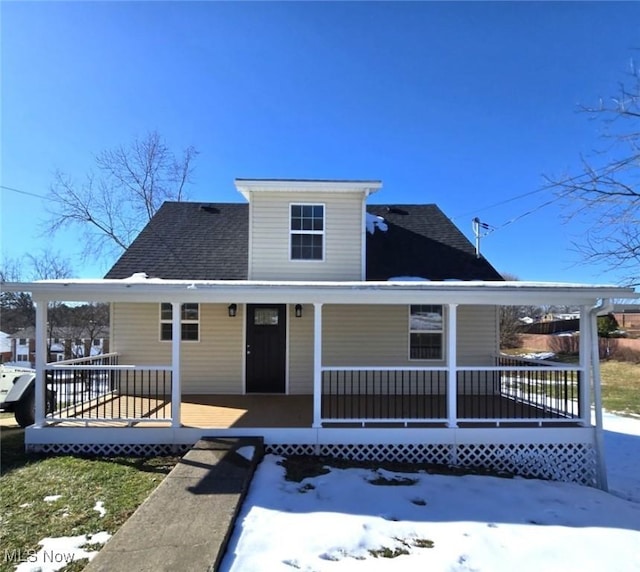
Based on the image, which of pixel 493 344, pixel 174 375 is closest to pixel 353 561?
pixel 174 375

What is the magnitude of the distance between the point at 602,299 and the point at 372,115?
7.96m

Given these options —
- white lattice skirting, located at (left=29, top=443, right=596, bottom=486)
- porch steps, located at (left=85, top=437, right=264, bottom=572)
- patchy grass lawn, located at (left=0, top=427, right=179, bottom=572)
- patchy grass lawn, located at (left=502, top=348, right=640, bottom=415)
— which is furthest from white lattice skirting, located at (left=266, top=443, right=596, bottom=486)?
patchy grass lawn, located at (left=502, top=348, right=640, bottom=415)

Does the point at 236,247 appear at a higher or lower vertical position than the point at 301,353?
higher

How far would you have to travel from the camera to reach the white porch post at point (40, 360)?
6266 mm

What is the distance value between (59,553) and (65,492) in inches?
60.9

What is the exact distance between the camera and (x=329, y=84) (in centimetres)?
1033

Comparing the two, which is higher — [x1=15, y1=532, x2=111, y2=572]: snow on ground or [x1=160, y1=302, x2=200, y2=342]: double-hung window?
[x1=160, y1=302, x2=200, y2=342]: double-hung window

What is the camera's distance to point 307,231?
920 centimetres

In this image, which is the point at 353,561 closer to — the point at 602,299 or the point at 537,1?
the point at 602,299

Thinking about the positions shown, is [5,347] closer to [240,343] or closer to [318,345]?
[240,343]

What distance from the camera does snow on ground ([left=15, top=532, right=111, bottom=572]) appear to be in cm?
335

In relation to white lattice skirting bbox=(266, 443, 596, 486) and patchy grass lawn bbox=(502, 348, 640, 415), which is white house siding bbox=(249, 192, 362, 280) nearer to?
white lattice skirting bbox=(266, 443, 596, 486)

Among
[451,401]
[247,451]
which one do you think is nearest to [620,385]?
[451,401]

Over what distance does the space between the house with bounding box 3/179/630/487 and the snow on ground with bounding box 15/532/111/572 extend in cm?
248
